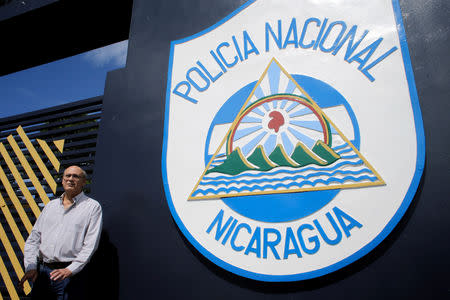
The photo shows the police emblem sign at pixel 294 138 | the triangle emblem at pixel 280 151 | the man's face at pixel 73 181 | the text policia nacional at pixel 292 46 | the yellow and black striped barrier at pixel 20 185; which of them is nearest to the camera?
the police emblem sign at pixel 294 138

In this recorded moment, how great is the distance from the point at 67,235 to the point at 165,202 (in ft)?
2.30

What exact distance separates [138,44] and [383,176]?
2.46m

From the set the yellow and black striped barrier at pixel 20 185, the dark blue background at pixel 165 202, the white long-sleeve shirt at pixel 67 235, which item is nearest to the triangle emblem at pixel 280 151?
the dark blue background at pixel 165 202

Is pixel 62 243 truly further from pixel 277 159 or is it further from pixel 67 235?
pixel 277 159

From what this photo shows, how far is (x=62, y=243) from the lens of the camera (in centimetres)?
203

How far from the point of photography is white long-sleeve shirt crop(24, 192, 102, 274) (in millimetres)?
2008

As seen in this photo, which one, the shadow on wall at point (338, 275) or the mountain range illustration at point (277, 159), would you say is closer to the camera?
the shadow on wall at point (338, 275)

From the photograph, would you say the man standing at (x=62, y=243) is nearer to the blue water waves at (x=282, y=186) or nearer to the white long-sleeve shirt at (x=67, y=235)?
the white long-sleeve shirt at (x=67, y=235)

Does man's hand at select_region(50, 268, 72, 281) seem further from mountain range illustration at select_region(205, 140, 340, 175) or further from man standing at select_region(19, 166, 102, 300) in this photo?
mountain range illustration at select_region(205, 140, 340, 175)

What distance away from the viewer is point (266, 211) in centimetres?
206

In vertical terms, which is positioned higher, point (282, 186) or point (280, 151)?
point (280, 151)

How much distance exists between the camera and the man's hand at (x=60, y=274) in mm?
1855

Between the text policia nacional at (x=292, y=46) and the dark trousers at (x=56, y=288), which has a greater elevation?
the text policia nacional at (x=292, y=46)

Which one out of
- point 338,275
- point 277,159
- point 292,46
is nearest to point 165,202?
point 277,159
